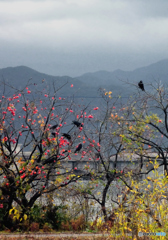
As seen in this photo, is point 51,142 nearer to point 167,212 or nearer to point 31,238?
point 31,238

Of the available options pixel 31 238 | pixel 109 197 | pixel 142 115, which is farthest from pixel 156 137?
pixel 31 238

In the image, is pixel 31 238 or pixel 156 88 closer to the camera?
pixel 31 238

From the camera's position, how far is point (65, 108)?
12180 mm

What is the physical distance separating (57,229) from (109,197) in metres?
2.83

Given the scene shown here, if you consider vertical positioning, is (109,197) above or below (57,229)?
above

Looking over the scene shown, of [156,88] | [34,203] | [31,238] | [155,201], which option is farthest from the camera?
[34,203]

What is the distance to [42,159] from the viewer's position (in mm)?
11438

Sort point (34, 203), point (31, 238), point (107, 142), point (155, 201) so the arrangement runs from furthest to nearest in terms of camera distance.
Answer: point (107, 142) → point (34, 203) → point (31, 238) → point (155, 201)

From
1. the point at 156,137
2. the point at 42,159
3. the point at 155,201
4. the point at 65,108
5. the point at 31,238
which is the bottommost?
the point at 31,238

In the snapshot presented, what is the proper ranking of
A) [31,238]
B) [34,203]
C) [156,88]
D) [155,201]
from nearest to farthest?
[155,201]
[31,238]
[156,88]
[34,203]

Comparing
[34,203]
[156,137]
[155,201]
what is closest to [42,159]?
[34,203]

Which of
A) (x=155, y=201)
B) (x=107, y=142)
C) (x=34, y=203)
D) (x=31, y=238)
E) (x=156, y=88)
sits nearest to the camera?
(x=155, y=201)

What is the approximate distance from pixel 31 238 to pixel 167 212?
359cm

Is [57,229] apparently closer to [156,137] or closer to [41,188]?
[41,188]
